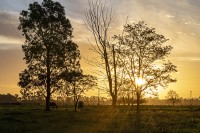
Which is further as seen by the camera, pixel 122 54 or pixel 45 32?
pixel 45 32

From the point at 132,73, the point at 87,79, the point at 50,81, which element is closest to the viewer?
the point at 132,73

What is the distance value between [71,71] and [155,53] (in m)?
19.0

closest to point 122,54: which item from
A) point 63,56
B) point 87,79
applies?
point 63,56

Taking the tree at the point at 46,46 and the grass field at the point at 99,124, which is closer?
the grass field at the point at 99,124

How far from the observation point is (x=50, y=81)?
6053 cm

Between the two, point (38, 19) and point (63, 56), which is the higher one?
point (38, 19)

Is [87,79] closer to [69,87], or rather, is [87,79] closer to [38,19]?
[69,87]

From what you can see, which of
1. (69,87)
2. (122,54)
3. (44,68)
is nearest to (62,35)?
(44,68)

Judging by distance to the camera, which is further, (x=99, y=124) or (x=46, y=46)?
(x=46, y=46)

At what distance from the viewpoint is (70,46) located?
62562 mm

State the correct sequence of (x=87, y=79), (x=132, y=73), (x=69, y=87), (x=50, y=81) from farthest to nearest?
(x=87, y=79) → (x=69, y=87) → (x=50, y=81) → (x=132, y=73)

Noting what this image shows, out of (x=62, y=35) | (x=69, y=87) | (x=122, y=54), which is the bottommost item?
(x=69, y=87)

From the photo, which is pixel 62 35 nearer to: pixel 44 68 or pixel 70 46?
pixel 70 46

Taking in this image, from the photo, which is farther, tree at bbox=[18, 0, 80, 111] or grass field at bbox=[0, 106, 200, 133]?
tree at bbox=[18, 0, 80, 111]
